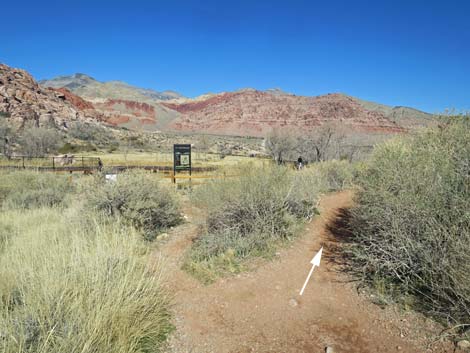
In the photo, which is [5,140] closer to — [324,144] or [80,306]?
[324,144]

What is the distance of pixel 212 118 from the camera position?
138500mm

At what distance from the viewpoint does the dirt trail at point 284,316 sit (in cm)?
371

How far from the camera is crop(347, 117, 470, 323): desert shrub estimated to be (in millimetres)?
3818

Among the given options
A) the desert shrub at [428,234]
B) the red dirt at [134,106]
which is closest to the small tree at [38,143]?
the desert shrub at [428,234]

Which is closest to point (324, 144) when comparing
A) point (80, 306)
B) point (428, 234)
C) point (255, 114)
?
point (428, 234)

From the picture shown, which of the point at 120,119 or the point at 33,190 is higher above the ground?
the point at 120,119

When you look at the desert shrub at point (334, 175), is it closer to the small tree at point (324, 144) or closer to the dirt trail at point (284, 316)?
the dirt trail at point (284, 316)

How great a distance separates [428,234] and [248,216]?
3553 millimetres

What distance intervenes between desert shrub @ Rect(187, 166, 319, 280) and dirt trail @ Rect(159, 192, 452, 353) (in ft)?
1.97

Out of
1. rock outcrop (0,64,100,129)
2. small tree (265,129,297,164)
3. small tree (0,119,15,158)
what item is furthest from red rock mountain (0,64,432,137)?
small tree (265,129,297,164)

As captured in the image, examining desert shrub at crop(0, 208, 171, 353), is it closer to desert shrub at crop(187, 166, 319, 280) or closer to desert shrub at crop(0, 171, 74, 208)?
desert shrub at crop(187, 166, 319, 280)

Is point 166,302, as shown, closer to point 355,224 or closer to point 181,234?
point 181,234

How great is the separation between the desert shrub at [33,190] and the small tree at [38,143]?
2454cm

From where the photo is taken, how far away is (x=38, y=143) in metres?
34.1
